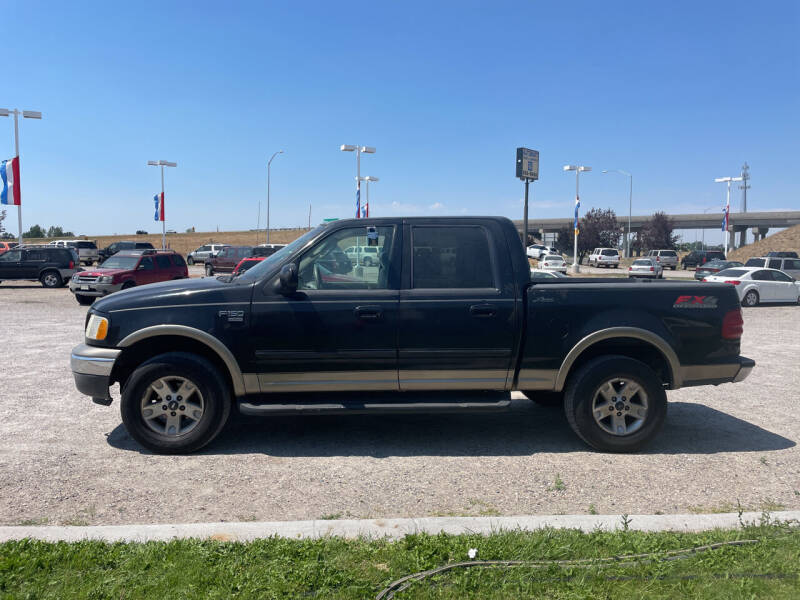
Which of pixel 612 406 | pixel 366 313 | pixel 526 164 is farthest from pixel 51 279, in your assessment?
pixel 612 406

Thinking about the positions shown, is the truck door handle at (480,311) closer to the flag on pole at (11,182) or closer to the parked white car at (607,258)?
the flag on pole at (11,182)

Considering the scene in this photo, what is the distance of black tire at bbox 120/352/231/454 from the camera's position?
206 inches

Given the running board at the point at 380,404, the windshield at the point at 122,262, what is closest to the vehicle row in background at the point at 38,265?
the windshield at the point at 122,262

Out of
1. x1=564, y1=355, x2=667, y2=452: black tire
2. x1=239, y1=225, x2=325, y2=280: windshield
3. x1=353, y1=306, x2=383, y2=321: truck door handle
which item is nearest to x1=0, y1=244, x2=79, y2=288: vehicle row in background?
x1=239, y1=225, x2=325, y2=280: windshield

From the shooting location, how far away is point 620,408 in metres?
5.50

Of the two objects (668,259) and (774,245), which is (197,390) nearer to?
(668,259)

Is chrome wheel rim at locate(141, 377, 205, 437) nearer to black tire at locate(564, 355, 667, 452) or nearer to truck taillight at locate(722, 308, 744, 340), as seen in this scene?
black tire at locate(564, 355, 667, 452)

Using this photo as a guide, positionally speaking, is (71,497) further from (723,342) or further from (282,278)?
(723,342)

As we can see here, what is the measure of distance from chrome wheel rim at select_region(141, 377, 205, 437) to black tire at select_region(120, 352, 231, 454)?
0.03 m

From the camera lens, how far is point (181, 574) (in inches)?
125

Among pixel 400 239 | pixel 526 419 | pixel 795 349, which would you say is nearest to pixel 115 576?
pixel 400 239

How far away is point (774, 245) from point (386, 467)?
75.0m

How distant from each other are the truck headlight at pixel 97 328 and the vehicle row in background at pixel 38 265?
24.1 m

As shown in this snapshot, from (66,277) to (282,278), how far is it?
25501 millimetres
